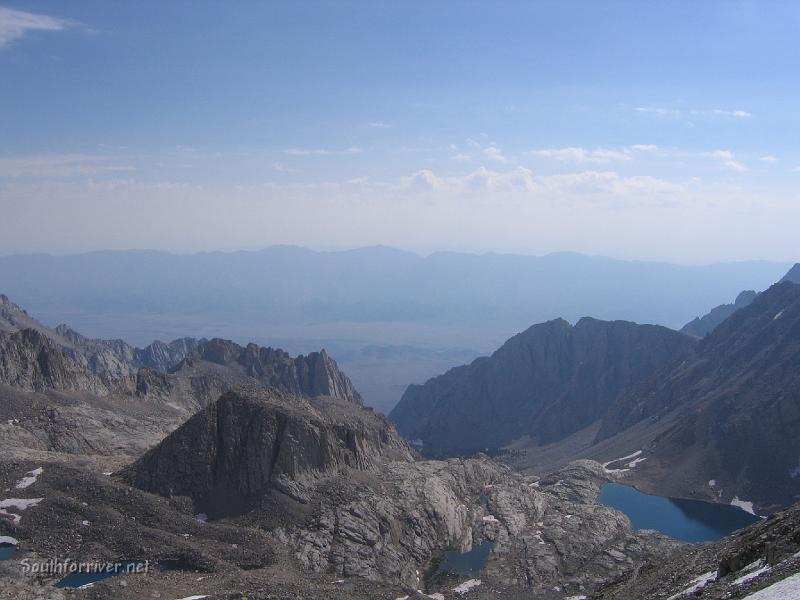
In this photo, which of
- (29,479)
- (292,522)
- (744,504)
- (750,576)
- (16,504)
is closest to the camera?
(750,576)

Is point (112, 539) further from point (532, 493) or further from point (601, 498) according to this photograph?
point (601, 498)

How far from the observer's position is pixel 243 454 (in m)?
104

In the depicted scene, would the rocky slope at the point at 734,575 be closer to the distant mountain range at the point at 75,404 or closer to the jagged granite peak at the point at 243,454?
the jagged granite peak at the point at 243,454

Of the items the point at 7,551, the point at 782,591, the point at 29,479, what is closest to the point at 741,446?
the point at 29,479

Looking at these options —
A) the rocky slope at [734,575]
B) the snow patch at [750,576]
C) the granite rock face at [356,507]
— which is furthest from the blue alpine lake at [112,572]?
the snow patch at [750,576]

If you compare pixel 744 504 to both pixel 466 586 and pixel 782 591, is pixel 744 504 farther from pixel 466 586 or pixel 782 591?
pixel 782 591

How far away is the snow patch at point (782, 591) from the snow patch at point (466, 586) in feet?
177

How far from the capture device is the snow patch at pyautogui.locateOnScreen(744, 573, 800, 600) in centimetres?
3422

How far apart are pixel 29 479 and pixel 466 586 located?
2230 inches

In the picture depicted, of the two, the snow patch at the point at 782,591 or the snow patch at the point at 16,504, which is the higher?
the snow patch at the point at 782,591

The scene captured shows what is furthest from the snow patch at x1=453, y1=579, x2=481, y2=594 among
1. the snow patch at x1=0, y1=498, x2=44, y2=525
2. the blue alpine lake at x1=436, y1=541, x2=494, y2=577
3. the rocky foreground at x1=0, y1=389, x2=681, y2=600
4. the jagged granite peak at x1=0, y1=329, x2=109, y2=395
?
the jagged granite peak at x1=0, y1=329, x2=109, y2=395

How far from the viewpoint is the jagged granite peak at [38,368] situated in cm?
15225

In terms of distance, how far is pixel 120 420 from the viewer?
149 m

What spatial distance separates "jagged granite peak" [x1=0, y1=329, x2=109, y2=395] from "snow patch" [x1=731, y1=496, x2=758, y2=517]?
5434 inches
